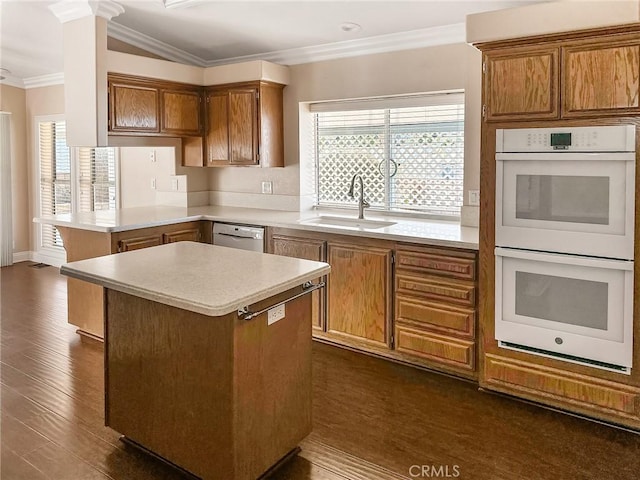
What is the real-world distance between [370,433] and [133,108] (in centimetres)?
316

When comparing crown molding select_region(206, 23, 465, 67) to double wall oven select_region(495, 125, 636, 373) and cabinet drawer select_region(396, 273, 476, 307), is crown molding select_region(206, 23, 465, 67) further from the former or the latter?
cabinet drawer select_region(396, 273, 476, 307)

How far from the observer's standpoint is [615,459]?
244 cm

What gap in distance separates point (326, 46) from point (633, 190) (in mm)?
2683

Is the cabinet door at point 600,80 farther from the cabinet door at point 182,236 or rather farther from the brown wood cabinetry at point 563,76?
the cabinet door at point 182,236

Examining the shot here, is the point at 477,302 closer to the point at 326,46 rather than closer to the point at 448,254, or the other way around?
the point at 448,254

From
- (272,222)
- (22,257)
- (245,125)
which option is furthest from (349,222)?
(22,257)

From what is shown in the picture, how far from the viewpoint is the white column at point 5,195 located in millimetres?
6523

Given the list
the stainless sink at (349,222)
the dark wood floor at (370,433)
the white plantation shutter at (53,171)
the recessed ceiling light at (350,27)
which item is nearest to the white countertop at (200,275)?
the dark wood floor at (370,433)

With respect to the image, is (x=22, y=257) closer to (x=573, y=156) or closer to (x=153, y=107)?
(x=153, y=107)

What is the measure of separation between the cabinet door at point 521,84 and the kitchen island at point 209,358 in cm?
138

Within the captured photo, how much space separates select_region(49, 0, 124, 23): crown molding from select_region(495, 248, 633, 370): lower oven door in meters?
3.27

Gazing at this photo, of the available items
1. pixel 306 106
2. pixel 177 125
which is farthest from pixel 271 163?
pixel 177 125

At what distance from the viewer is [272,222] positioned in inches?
162

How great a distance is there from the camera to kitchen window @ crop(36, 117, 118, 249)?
20.0ft
